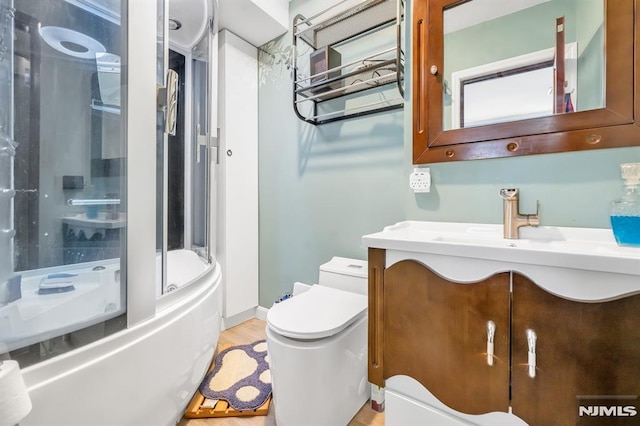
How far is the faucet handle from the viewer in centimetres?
102

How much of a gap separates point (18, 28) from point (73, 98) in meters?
0.22

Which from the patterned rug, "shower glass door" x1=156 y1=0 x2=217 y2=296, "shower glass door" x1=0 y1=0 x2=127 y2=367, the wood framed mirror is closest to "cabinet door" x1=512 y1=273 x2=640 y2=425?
the wood framed mirror

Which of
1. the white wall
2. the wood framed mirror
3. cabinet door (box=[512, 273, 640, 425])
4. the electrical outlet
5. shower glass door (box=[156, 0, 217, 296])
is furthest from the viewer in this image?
the white wall

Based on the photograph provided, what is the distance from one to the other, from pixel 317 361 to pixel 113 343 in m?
0.67

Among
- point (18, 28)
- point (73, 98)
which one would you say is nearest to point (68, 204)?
point (73, 98)

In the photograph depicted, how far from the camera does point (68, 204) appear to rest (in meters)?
0.88

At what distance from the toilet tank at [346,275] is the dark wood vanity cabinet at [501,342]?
16.3 inches

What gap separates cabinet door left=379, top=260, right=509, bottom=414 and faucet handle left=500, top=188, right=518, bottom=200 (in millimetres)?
377

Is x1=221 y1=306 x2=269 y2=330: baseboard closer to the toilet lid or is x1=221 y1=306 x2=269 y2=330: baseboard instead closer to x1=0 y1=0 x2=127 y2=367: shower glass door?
the toilet lid

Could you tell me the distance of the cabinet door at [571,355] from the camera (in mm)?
662

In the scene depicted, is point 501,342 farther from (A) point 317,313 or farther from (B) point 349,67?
(B) point 349,67

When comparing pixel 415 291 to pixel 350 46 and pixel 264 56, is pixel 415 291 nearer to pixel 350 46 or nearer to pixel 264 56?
pixel 350 46

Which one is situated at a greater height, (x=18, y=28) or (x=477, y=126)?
(x=18, y=28)

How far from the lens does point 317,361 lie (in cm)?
107
